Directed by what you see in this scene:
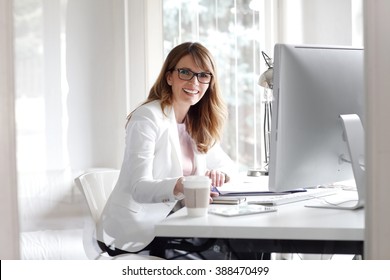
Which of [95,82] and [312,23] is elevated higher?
[312,23]

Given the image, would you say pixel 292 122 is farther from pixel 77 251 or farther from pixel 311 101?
pixel 77 251

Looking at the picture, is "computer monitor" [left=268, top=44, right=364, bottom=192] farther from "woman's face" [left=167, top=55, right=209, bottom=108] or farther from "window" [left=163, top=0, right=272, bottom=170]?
"woman's face" [left=167, top=55, right=209, bottom=108]

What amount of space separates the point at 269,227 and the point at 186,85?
0.38 m

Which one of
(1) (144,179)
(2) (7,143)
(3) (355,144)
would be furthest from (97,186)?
(3) (355,144)

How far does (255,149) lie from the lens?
143cm

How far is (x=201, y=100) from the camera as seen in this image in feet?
4.75

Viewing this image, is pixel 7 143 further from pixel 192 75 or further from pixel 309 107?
pixel 309 107

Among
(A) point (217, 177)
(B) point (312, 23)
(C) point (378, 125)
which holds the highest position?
(B) point (312, 23)

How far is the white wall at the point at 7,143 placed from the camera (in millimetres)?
1367

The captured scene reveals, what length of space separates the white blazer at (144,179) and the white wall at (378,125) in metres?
0.34

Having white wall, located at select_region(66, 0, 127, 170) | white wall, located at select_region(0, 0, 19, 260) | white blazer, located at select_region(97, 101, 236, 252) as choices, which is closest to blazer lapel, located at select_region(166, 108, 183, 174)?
white blazer, located at select_region(97, 101, 236, 252)

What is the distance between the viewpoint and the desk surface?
1.36 m
